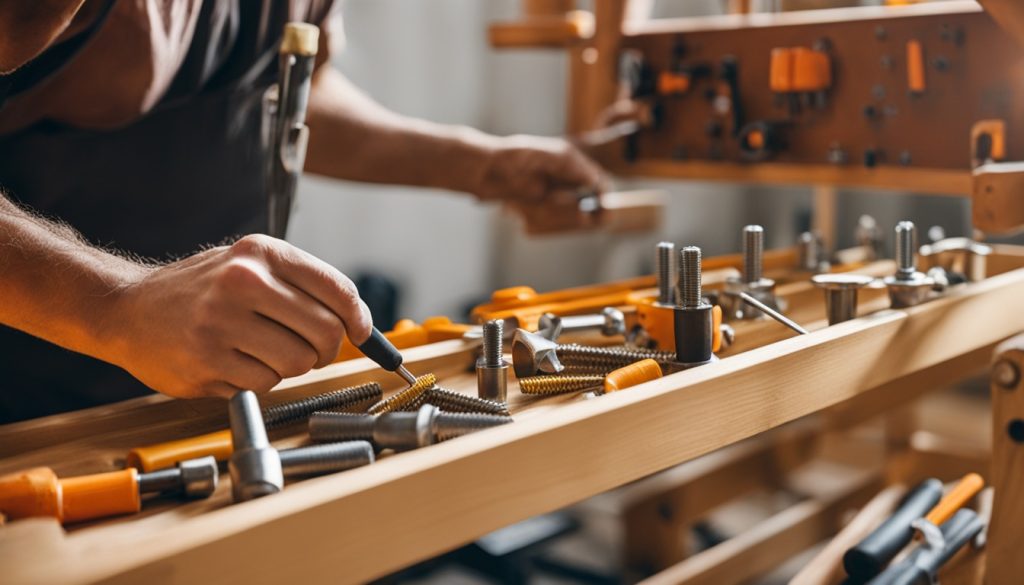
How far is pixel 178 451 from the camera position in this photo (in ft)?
2.29

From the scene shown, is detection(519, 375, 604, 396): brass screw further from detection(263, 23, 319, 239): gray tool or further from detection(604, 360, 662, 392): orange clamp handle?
detection(263, 23, 319, 239): gray tool

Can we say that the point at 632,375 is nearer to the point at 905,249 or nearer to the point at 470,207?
the point at 905,249

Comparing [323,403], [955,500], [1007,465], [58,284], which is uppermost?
[58,284]

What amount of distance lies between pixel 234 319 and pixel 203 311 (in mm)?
21

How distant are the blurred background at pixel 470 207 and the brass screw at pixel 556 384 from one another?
2146mm

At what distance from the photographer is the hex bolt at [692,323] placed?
2.82 feet

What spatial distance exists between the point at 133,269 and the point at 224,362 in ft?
0.45

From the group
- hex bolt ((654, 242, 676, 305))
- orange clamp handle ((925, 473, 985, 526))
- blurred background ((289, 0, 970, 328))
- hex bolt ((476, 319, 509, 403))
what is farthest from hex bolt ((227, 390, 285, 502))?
blurred background ((289, 0, 970, 328))

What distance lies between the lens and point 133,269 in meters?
0.80

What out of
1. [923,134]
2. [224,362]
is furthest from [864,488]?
[224,362]

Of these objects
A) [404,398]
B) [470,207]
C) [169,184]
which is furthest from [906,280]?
[470,207]

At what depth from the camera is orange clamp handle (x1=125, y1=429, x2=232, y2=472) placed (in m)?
0.69

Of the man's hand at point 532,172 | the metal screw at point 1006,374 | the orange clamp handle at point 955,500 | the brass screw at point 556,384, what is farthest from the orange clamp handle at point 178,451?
the man's hand at point 532,172

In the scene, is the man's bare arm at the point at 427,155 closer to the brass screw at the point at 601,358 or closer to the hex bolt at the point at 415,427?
Answer: the brass screw at the point at 601,358
